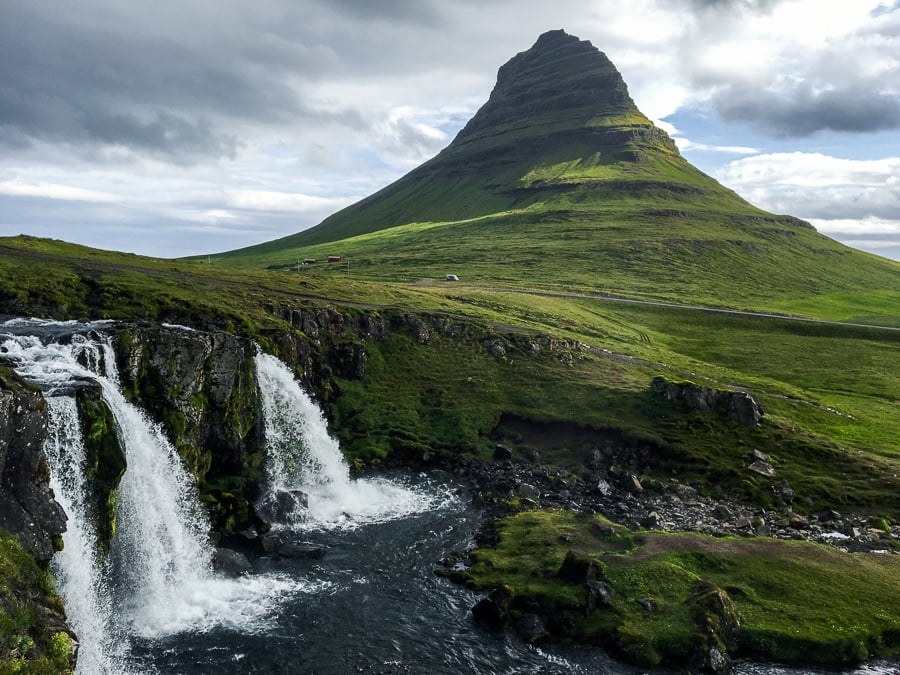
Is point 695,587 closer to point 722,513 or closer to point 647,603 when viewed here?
point 647,603

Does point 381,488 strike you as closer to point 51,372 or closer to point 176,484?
point 176,484

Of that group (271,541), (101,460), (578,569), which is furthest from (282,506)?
(578,569)

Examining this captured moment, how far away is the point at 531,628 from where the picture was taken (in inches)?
1346

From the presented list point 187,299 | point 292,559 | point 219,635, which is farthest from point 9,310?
point 219,635

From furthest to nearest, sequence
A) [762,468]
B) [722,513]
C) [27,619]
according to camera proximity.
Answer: [762,468] < [722,513] < [27,619]

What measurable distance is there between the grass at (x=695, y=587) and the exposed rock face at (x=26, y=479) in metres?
24.9

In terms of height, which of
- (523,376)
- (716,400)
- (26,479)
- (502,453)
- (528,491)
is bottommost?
(528,491)

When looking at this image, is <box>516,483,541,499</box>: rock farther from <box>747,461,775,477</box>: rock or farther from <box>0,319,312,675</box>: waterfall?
<box>0,319,312,675</box>: waterfall

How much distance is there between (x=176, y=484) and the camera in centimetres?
4175

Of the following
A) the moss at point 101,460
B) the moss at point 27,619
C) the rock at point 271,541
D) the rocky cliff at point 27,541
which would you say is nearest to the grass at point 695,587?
the rock at point 271,541

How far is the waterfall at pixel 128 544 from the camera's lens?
3105cm

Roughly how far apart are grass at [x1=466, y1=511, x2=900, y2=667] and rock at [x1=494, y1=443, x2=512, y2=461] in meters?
16.9

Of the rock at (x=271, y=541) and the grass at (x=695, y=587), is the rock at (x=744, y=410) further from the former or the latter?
the rock at (x=271, y=541)

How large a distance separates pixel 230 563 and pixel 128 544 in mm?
6752
